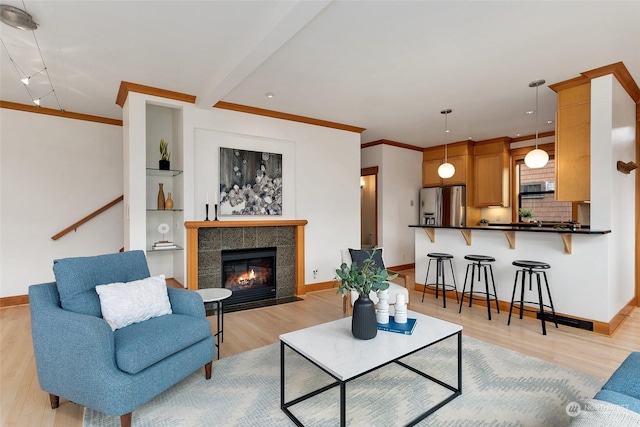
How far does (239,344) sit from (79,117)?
403 centimetres

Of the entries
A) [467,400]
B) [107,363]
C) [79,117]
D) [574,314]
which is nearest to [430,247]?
[574,314]

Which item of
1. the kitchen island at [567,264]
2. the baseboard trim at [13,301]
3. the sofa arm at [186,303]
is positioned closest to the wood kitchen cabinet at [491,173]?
the kitchen island at [567,264]

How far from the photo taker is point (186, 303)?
2.39m

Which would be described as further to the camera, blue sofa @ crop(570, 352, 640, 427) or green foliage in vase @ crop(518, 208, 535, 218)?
green foliage in vase @ crop(518, 208, 535, 218)

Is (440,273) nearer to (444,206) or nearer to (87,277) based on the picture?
(444,206)

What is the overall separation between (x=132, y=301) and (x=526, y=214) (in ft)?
21.4

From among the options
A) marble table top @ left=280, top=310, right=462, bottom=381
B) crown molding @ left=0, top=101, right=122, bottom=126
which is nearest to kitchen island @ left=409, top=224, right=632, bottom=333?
marble table top @ left=280, top=310, right=462, bottom=381

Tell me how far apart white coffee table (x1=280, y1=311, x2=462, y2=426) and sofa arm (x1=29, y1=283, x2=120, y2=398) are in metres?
0.98

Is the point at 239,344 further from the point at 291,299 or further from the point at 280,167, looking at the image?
the point at 280,167

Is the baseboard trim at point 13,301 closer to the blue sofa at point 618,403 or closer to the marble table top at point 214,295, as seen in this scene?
the marble table top at point 214,295

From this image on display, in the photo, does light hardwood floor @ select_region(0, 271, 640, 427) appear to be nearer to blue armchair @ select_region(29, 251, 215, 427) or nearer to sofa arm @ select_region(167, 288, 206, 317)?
blue armchair @ select_region(29, 251, 215, 427)

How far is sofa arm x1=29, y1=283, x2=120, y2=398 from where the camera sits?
66.6 inches

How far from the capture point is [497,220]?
659 cm

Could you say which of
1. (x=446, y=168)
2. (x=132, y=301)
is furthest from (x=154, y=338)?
(x=446, y=168)
